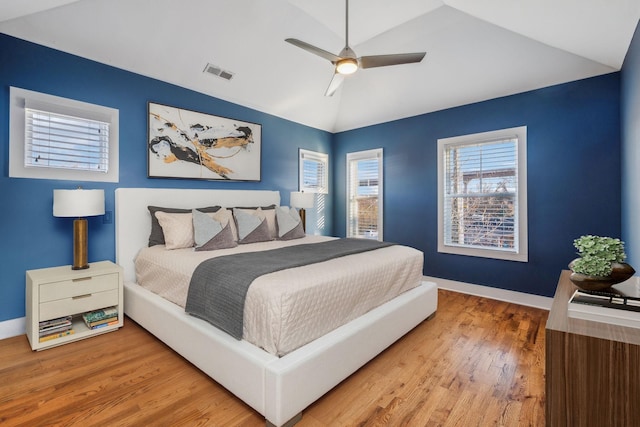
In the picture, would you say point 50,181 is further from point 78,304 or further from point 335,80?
point 335,80

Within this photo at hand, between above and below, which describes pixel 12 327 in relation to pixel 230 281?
below

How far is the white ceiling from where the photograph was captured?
7.76ft

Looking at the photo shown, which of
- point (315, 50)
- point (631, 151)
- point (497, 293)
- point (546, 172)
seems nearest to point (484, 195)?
point (546, 172)

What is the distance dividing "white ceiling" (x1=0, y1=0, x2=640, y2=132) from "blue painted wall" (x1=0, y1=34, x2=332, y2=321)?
132 mm

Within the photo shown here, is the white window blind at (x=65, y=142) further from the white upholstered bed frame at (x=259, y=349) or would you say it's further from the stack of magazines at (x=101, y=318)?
the stack of magazines at (x=101, y=318)

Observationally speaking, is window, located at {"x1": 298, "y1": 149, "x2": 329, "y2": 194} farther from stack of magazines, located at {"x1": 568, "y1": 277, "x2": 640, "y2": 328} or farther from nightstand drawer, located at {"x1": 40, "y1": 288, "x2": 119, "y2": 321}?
stack of magazines, located at {"x1": 568, "y1": 277, "x2": 640, "y2": 328}

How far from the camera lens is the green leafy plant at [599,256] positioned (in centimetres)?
143

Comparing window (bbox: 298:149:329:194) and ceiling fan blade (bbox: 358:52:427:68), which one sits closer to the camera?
ceiling fan blade (bbox: 358:52:427:68)

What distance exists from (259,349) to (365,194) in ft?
12.5

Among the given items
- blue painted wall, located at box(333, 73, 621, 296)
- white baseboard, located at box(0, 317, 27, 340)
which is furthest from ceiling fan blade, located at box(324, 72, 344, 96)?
white baseboard, located at box(0, 317, 27, 340)

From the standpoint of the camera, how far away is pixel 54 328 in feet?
7.89

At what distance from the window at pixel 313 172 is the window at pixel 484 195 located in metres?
2.03

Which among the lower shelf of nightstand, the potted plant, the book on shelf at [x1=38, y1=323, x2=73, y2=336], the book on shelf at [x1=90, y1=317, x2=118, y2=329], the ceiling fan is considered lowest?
the lower shelf of nightstand

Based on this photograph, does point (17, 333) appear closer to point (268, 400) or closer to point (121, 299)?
point (121, 299)
